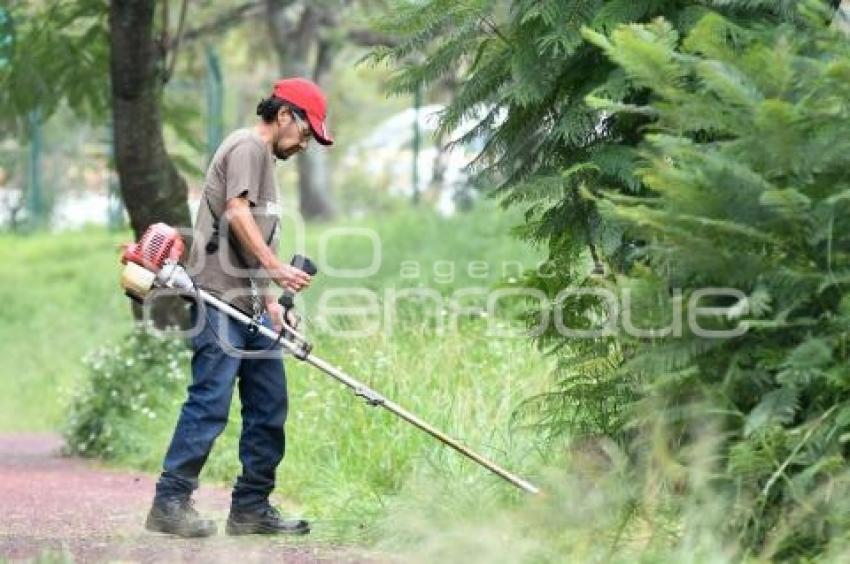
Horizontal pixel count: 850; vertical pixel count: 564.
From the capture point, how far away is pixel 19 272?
26000mm

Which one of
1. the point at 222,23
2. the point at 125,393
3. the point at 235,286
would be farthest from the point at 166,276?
the point at 222,23

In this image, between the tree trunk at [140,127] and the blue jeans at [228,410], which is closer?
the blue jeans at [228,410]

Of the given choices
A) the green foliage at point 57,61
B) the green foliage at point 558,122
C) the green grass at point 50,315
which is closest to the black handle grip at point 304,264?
the green foliage at point 558,122

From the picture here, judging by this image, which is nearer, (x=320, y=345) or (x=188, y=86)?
(x=320, y=345)

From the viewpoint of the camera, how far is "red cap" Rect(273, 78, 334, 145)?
27.3 feet

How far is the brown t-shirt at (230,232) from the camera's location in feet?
27.2

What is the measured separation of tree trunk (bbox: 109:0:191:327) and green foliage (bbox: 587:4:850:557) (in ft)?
24.0

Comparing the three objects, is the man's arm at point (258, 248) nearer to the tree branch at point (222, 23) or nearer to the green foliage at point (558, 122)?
the green foliage at point (558, 122)

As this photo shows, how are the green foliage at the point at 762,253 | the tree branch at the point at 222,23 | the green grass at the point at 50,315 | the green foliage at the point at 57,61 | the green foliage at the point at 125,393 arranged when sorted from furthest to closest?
the tree branch at the point at 222,23, the green grass at the point at 50,315, the green foliage at the point at 57,61, the green foliage at the point at 125,393, the green foliage at the point at 762,253

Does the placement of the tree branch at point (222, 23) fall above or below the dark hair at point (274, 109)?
above

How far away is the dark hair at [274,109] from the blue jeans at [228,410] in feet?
2.87

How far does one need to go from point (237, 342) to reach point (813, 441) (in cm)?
278

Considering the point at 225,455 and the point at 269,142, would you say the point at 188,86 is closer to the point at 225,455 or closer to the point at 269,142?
the point at 225,455

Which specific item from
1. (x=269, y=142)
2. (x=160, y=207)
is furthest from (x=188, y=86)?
(x=269, y=142)
